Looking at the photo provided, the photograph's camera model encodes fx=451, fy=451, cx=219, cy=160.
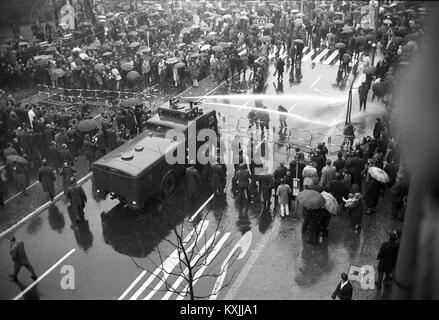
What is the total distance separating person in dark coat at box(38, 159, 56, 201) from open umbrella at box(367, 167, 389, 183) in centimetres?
1017

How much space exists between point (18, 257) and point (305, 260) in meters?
7.44

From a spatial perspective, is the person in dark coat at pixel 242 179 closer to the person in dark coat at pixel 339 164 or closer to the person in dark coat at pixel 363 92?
the person in dark coat at pixel 339 164

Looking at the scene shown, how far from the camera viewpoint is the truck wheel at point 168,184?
48.5ft

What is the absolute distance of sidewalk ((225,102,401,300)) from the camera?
1110cm

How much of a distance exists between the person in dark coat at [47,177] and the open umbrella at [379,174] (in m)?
10.2

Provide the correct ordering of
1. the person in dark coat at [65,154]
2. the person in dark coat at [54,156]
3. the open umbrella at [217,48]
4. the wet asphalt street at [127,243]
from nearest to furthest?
the wet asphalt street at [127,243], the person in dark coat at [65,154], the person in dark coat at [54,156], the open umbrella at [217,48]

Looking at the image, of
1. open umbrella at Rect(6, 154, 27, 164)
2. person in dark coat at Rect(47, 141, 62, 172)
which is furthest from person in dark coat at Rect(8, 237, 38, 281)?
person in dark coat at Rect(47, 141, 62, 172)

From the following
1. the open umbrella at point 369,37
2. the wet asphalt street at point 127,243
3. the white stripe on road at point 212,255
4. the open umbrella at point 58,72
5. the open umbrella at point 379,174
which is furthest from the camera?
the open umbrella at point 369,37

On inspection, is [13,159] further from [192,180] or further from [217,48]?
[217,48]

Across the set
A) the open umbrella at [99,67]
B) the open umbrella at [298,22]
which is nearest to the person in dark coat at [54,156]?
the open umbrella at [99,67]

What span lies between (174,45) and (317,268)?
22.7 m

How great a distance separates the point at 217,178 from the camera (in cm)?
1490

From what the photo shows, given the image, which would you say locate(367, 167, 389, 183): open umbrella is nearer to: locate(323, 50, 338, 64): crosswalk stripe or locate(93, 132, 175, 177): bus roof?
locate(93, 132, 175, 177): bus roof

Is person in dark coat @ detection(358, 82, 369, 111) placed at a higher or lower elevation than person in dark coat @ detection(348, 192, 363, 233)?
higher
